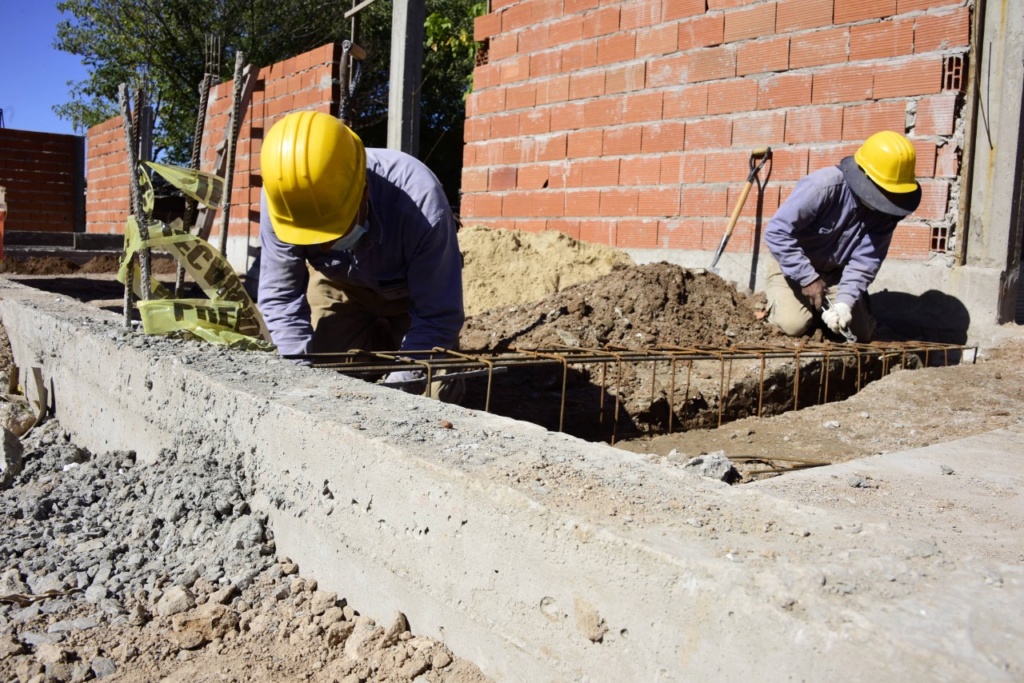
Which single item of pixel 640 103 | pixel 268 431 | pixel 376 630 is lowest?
pixel 376 630

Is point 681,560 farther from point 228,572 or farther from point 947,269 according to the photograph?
point 947,269

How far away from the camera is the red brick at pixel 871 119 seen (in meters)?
5.26

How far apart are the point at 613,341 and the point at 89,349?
119 inches

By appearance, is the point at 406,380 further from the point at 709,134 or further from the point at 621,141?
the point at 621,141

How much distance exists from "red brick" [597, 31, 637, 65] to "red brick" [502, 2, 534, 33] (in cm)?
92

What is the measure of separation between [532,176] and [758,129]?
2266 mm

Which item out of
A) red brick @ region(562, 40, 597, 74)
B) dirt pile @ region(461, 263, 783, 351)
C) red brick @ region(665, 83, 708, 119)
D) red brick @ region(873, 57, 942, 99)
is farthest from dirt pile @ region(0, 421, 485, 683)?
red brick @ region(562, 40, 597, 74)

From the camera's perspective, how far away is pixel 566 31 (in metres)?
7.26

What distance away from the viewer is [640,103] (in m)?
6.69

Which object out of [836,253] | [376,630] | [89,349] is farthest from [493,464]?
[836,253]

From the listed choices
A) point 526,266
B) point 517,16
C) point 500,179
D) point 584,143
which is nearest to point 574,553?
point 526,266

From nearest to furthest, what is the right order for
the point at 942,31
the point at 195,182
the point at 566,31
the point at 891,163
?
the point at 195,182 → the point at 891,163 → the point at 942,31 → the point at 566,31

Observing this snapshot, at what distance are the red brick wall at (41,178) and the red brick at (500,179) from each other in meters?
14.9

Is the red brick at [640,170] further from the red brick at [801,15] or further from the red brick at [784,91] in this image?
the red brick at [801,15]
